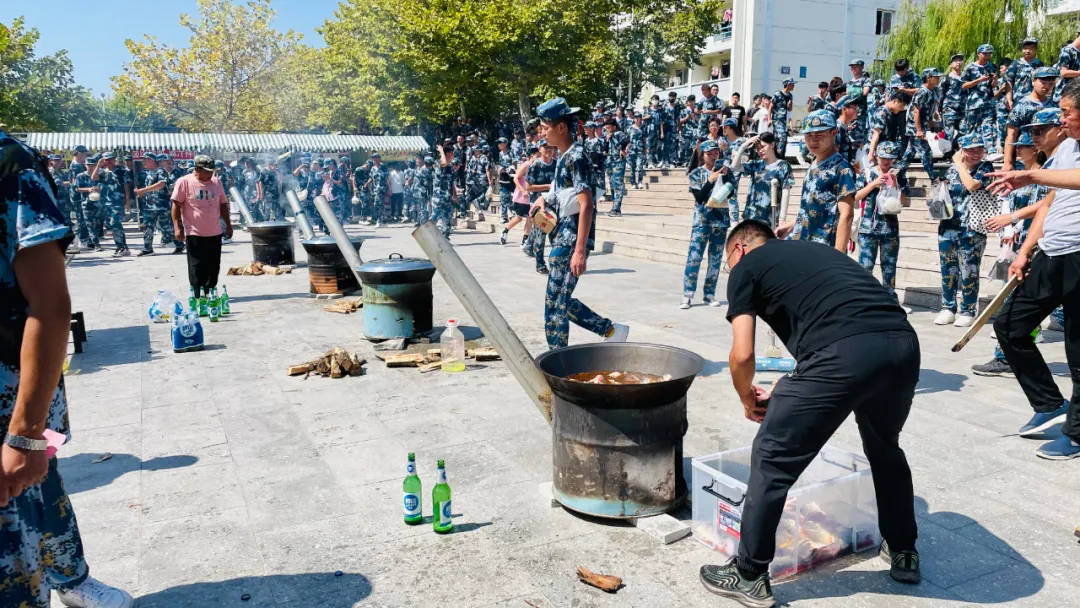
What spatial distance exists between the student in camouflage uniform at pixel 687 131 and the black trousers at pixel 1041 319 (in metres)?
17.3

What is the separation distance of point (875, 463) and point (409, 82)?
36096 mm

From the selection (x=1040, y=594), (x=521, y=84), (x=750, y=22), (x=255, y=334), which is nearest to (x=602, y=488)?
(x=1040, y=594)

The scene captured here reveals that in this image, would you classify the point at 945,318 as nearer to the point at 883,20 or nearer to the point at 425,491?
the point at 425,491

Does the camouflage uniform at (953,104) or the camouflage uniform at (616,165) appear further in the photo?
the camouflage uniform at (616,165)

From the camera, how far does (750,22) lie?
45344 mm

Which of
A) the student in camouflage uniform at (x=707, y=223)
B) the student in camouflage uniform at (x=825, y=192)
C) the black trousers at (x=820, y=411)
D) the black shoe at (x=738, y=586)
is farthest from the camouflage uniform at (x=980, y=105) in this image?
the black shoe at (x=738, y=586)

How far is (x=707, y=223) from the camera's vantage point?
980cm

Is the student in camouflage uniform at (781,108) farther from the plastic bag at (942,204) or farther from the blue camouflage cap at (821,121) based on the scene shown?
the blue camouflage cap at (821,121)

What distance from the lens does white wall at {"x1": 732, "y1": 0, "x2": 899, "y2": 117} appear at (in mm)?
45844

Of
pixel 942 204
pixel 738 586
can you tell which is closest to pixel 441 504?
pixel 738 586

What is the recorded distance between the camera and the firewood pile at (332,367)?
7.00 metres

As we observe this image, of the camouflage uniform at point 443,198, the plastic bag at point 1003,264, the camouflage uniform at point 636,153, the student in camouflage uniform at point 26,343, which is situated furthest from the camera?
the camouflage uniform at point 636,153

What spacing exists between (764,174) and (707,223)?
104 centimetres

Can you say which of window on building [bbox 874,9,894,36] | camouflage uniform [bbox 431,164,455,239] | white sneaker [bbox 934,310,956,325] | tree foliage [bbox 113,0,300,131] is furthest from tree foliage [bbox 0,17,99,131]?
window on building [bbox 874,9,894,36]
